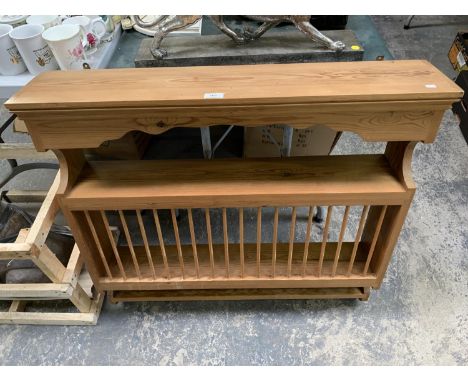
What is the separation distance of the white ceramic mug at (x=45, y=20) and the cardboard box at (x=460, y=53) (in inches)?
89.7

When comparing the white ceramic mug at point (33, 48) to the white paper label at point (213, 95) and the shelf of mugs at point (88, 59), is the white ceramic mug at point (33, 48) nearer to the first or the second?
the shelf of mugs at point (88, 59)

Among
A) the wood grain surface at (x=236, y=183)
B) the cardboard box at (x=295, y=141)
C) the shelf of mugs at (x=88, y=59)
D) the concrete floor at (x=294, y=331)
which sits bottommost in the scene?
the concrete floor at (x=294, y=331)

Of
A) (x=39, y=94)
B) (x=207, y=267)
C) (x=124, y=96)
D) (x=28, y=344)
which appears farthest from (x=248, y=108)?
(x=28, y=344)

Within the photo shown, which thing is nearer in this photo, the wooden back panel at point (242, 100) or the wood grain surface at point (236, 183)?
the wooden back panel at point (242, 100)

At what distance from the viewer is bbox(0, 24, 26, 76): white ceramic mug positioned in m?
1.22

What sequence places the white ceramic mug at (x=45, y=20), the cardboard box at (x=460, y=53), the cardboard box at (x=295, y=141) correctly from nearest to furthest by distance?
1. the white ceramic mug at (x=45, y=20)
2. the cardboard box at (x=295, y=141)
3. the cardboard box at (x=460, y=53)

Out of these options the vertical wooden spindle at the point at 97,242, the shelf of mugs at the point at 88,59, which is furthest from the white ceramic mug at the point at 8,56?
the vertical wooden spindle at the point at 97,242

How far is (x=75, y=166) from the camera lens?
41.3 inches

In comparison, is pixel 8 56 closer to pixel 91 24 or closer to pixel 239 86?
pixel 91 24

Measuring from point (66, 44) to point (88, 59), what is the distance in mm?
162

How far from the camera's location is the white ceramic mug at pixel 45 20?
1.29 meters

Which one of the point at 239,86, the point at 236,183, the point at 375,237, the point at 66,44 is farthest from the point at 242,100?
the point at 66,44

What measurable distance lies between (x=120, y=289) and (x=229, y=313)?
43 cm
